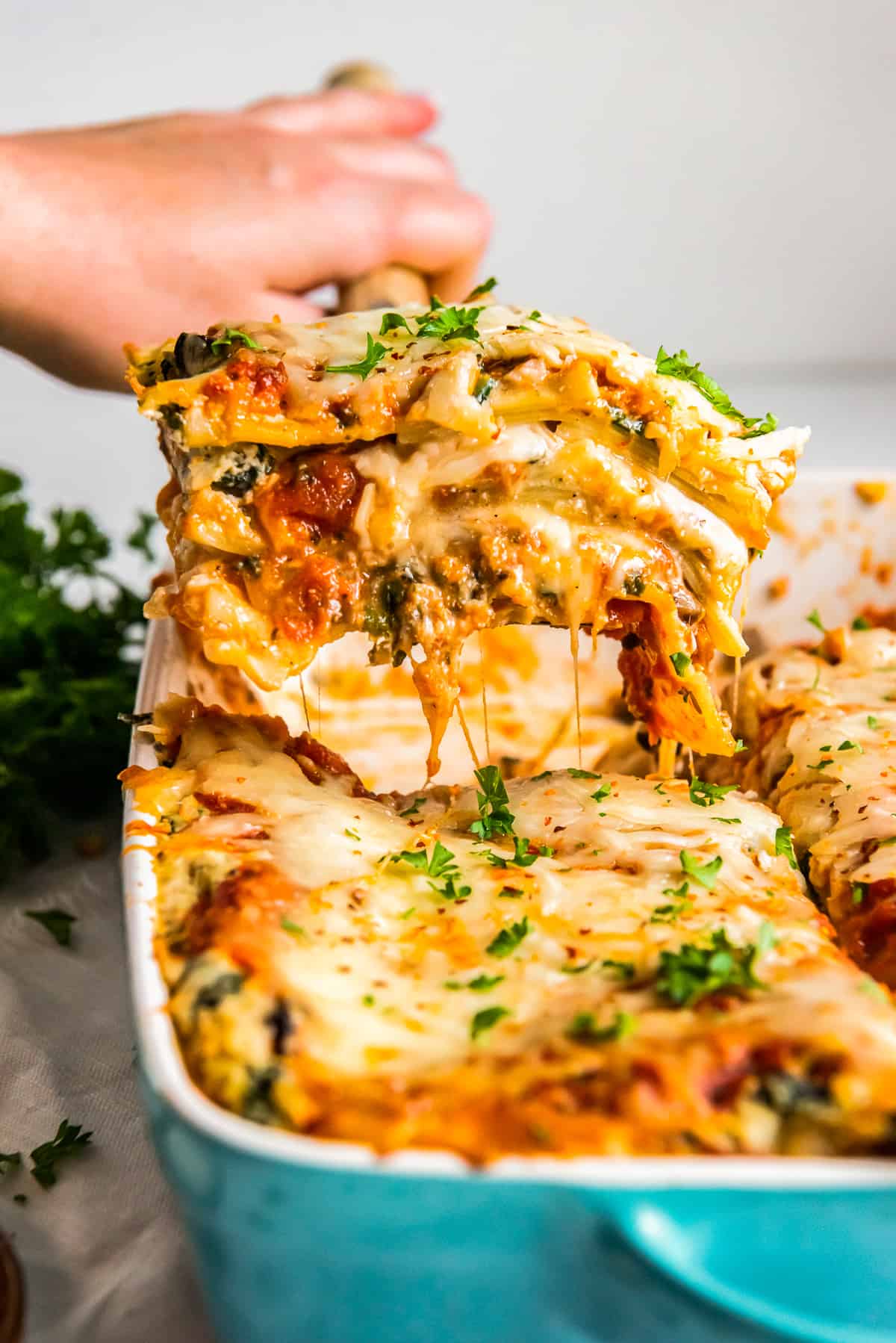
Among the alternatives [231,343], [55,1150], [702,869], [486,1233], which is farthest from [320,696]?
[486,1233]

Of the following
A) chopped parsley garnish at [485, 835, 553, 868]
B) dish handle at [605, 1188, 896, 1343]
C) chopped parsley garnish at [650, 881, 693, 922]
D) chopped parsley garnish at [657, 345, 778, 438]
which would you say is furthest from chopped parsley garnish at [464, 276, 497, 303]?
dish handle at [605, 1188, 896, 1343]

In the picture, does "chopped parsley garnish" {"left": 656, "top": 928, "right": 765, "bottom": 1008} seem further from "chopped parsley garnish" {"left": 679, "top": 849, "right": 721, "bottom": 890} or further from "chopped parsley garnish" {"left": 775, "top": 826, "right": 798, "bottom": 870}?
"chopped parsley garnish" {"left": 775, "top": 826, "right": 798, "bottom": 870}

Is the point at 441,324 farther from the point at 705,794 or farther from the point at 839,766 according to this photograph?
the point at 839,766

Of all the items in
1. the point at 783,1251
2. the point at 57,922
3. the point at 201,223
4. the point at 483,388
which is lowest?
the point at 57,922

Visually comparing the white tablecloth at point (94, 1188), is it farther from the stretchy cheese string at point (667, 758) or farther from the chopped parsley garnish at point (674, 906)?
the stretchy cheese string at point (667, 758)

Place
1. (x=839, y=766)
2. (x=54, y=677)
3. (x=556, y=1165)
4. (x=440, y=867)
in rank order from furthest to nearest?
1. (x=54, y=677)
2. (x=839, y=766)
3. (x=440, y=867)
4. (x=556, y=1165)

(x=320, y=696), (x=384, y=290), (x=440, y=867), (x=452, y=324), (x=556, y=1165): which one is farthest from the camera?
(x=384, y=290)

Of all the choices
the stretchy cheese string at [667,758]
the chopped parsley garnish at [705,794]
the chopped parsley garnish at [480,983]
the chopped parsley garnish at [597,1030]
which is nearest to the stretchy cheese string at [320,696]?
the stretchy cheese string at [667,758]
